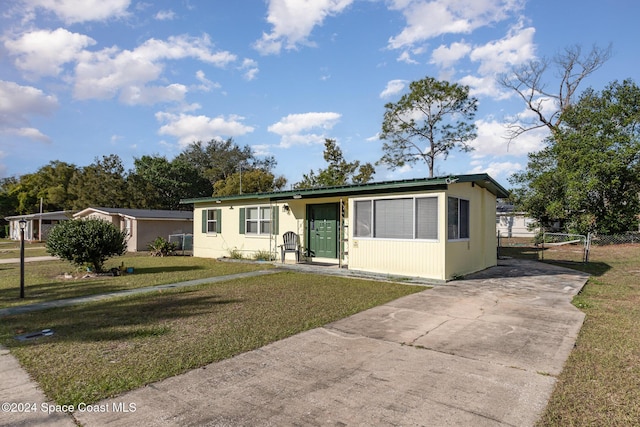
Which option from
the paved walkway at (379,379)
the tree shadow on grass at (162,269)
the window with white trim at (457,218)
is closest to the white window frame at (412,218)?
the window with white trim at (457,218)

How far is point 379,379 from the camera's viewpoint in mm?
3445

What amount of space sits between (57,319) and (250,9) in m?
9.19

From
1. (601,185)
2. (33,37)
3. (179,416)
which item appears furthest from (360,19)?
(601,185)

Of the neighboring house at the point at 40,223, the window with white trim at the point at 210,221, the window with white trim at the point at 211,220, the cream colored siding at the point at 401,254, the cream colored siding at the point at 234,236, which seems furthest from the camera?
the neighboring house at the point at 40,223

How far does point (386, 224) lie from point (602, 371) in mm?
6339

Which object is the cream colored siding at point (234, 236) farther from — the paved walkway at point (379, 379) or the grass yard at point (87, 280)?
the paved walkway at point (379, 379)

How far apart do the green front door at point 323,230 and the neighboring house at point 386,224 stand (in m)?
0.03

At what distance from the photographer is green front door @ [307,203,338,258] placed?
11.9 m

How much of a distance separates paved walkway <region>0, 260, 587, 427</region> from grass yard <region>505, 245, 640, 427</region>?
0.13 m

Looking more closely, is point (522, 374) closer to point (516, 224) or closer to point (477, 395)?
point (477, 395)

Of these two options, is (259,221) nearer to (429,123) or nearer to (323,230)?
(323,230)

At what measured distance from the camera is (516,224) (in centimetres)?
3334

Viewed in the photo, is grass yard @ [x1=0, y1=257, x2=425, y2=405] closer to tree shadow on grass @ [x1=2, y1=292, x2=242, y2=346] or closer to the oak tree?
tree shadow on grass @ [x1=2, y1=292, x2=242, y2=346]

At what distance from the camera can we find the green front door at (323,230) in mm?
11945
